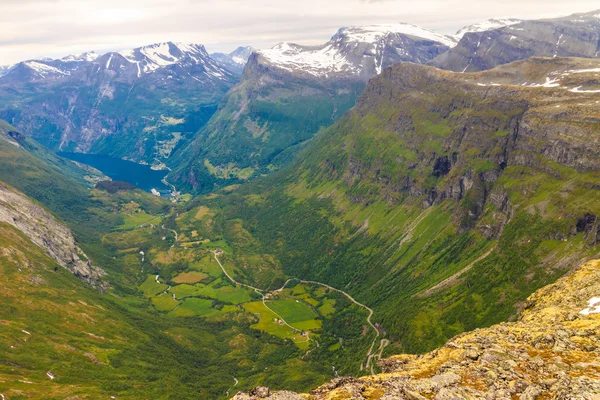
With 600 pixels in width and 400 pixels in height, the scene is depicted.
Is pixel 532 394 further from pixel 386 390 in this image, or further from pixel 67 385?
pixel 67 385

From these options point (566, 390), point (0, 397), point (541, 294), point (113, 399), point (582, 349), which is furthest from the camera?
point (113, 399)

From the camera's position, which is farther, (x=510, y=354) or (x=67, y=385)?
(x=67, y=385)

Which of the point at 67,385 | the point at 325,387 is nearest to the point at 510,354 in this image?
the point at 325,387

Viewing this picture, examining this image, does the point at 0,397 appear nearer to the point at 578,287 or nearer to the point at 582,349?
the point at 582,349

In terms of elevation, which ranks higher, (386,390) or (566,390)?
(566,390)

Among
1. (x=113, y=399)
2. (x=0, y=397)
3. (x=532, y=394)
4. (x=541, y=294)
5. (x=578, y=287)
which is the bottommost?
(x=113, y=399)

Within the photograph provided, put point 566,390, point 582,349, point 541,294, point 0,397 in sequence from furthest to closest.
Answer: point 0,397
point 541,294
point 582,349
point 566,390
